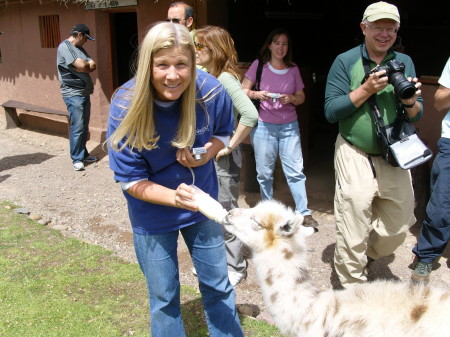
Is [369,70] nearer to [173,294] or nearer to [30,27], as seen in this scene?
[173,294]

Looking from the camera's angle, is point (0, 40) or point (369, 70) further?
point (0, 40)

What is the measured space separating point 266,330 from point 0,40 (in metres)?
12.2

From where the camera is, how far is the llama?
2.39 m

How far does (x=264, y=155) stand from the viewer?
18.0 feet

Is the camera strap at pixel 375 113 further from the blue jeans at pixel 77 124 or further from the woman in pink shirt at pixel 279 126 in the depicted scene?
the blue jeans at pixel 77 124

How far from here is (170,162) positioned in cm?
264

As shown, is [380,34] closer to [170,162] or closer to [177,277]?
[170,162]

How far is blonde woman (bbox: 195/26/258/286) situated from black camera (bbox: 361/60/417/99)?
106cm

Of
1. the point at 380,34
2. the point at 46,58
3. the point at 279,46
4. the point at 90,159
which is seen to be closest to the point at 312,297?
the point at 380,34

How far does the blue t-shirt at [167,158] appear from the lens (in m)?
2.52

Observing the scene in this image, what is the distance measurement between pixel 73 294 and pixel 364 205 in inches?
105

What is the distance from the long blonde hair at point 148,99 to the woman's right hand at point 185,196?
23cm

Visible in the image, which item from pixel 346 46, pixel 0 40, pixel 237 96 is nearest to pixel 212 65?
pixel 237 96

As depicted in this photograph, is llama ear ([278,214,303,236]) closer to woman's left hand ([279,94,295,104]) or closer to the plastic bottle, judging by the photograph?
the plastic bottle
